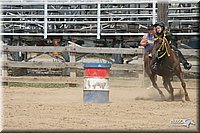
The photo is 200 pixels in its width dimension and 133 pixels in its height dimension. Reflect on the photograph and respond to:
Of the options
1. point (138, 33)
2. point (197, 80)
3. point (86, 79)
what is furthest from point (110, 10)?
point (86, 79)

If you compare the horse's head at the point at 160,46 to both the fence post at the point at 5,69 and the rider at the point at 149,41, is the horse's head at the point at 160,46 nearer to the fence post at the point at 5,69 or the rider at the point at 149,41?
the rider at the point at 149,41

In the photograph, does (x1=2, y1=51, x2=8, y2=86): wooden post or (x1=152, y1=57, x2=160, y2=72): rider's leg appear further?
(x1=2, y1=51, x2=8, y2=86): wooden post

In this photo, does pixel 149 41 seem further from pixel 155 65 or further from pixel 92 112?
pixel 92 112

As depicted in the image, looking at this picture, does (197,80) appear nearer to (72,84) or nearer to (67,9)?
(72,84)

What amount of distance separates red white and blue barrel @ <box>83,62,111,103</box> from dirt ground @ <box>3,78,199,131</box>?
0.25 meters

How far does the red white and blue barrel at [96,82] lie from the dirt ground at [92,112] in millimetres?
253

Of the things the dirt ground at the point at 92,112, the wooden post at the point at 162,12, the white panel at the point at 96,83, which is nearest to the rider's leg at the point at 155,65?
the dirt ground at the point at 92,112

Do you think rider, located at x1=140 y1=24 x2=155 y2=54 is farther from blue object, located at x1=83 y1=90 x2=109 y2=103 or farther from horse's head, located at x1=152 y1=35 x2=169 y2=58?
blue object, located at x1=83 y1=90 x2=109 y2=103

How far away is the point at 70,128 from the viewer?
859 centimetres

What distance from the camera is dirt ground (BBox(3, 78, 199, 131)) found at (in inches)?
351

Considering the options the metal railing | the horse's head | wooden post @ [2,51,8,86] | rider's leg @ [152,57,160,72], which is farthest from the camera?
the metal railing

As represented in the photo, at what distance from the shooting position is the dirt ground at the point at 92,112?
351 inches

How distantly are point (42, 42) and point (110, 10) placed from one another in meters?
4.06

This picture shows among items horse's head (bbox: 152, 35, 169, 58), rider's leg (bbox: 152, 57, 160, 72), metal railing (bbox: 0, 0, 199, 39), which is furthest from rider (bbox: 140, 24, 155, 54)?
metal railing (bbox: 0, 0, 199, 39)
